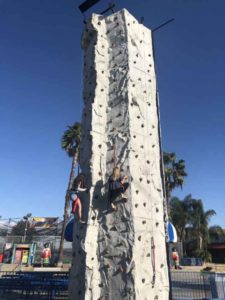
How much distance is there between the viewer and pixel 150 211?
7.29 metres

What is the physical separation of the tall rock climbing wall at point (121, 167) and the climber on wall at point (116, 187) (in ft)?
0.58

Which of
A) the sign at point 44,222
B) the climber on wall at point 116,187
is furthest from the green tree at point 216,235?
the climber on wall at point 116,187

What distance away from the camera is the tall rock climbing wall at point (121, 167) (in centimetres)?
648

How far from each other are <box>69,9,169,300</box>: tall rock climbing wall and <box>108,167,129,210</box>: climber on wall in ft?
0.58

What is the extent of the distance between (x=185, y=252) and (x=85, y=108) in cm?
3875

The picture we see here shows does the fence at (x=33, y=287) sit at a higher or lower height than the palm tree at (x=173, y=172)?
lower

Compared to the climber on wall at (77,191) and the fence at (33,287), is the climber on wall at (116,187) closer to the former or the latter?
the climber on wall at (77,191)

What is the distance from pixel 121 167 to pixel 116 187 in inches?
30.5

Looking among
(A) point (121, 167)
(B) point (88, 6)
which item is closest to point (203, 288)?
(A) point (121, 167)

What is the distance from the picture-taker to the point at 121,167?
750 cm

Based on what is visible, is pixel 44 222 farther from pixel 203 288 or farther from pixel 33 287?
pixel 33 287

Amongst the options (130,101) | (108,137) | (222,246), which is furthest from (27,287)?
(222,246)

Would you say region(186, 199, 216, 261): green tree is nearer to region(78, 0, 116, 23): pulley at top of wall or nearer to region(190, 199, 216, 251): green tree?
region(190, 199, 216, 251): green tree

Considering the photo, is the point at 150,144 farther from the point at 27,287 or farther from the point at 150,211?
the point at 27,287
